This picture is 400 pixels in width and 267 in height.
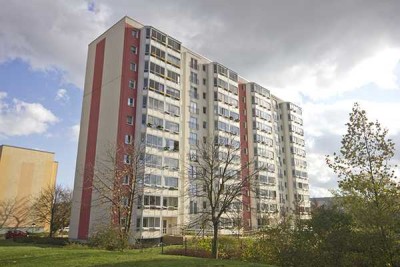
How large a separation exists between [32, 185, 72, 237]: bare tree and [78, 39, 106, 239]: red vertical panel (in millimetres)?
12619

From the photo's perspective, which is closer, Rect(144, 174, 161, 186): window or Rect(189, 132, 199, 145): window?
Rect(144, 174, 161, 186): window

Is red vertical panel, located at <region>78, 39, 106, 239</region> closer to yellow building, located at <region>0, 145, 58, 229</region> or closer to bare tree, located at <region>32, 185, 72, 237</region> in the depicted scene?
bare tree, located at <region>32, 185, 72, 237</region>

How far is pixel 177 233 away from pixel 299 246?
30482mm

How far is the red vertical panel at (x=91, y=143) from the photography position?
152 ft

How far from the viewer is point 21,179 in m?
70.8

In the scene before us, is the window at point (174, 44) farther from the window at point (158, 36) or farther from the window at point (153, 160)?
the window at point (153, 160)

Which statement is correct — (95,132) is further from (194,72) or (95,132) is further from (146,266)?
(146,266)

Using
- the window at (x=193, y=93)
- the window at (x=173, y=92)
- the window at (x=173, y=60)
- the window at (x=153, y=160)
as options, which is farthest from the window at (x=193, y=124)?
the window at (x=153, y=160)

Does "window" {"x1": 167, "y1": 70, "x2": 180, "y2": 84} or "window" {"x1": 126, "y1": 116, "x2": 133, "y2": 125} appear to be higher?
"window" {"x1": 167, "y1": 70, "x2": 180, "y2": 84}

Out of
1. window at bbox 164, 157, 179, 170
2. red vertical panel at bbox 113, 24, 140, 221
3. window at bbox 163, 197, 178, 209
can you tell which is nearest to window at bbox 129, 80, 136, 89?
red vertical panel at bbox 113, 24, 140, 221

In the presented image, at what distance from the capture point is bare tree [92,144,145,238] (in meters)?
31.9

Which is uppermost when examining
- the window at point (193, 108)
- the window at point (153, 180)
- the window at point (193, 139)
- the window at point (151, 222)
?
the window at point (193, 108)

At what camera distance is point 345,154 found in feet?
58.5

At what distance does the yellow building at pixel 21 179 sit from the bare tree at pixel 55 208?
4.86 m
